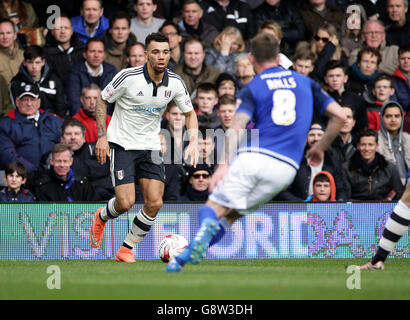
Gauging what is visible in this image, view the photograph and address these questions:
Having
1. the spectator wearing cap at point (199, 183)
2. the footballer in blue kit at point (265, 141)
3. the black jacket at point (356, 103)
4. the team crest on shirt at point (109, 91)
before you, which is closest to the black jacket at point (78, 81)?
the spectator wearing cap at point (199, 183)

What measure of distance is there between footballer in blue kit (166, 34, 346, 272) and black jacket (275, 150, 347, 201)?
4.81 metres

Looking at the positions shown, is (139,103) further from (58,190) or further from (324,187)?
(324,187)

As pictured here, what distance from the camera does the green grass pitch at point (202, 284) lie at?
21.0ft

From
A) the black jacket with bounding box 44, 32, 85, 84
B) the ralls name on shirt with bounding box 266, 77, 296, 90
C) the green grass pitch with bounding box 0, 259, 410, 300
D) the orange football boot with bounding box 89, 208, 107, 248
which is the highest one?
the black jacket with bounding box 44, 32, 85, 84

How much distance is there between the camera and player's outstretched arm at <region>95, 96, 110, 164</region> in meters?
9.41

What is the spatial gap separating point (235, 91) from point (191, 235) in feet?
11.0

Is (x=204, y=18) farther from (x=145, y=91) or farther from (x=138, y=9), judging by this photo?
(x=145, y=91)

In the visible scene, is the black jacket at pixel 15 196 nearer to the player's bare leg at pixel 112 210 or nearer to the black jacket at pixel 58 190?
the black jacket at pixel 58 190

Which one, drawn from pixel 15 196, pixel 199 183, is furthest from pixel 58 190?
pixel 199 183

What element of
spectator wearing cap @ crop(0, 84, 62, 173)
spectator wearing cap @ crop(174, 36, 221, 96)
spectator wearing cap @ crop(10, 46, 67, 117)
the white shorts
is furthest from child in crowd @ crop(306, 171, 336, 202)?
the white shorts

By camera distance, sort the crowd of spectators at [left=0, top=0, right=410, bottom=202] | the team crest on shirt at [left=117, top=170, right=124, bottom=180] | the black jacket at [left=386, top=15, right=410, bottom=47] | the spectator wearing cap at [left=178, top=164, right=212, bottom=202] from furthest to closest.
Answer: the black jacket at [left=386, top=15, right=410, bottom=47] → the crowd of spectators at [left=0, top=0, right=410, bottom=202] → the spectator wearing cap at [left=178, top=164, right=212, bottom=202] → the team crest on shirt at [left=117, top=170, right=124, bottom=180]

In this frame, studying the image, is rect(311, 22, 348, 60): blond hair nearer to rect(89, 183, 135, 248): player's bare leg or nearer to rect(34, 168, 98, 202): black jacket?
rect(34, 168, 98, 202): black jacket

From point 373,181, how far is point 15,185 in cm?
535

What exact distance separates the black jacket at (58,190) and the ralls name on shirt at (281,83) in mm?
5288
